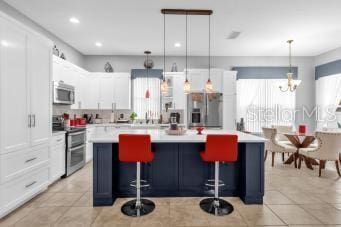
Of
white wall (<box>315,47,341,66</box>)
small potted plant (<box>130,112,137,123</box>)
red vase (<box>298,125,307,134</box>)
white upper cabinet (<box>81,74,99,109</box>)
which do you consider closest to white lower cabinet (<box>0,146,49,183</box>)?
white upper cabinet (<box>81,74,99,109</box>)

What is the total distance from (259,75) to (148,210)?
208 inches

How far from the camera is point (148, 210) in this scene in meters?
2.68

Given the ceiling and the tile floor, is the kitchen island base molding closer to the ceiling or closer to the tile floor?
the tile floor

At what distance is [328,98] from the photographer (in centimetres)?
590

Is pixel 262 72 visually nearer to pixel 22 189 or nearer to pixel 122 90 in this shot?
pixel 122 90

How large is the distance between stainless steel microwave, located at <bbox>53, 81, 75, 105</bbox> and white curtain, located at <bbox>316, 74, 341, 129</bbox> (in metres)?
6.47

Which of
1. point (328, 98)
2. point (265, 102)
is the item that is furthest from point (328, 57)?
point (265, 102)

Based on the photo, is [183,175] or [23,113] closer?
[23,113]

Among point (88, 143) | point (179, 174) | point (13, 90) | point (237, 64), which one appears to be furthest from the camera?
point (237, 64)

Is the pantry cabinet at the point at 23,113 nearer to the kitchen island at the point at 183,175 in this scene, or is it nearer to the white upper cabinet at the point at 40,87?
the white upper cabinet at the point at 40,87

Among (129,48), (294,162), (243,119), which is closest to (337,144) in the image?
(294,162)

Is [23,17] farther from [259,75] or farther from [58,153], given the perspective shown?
[259,75]

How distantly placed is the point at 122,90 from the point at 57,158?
274 centimetres

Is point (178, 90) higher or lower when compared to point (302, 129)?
higher
